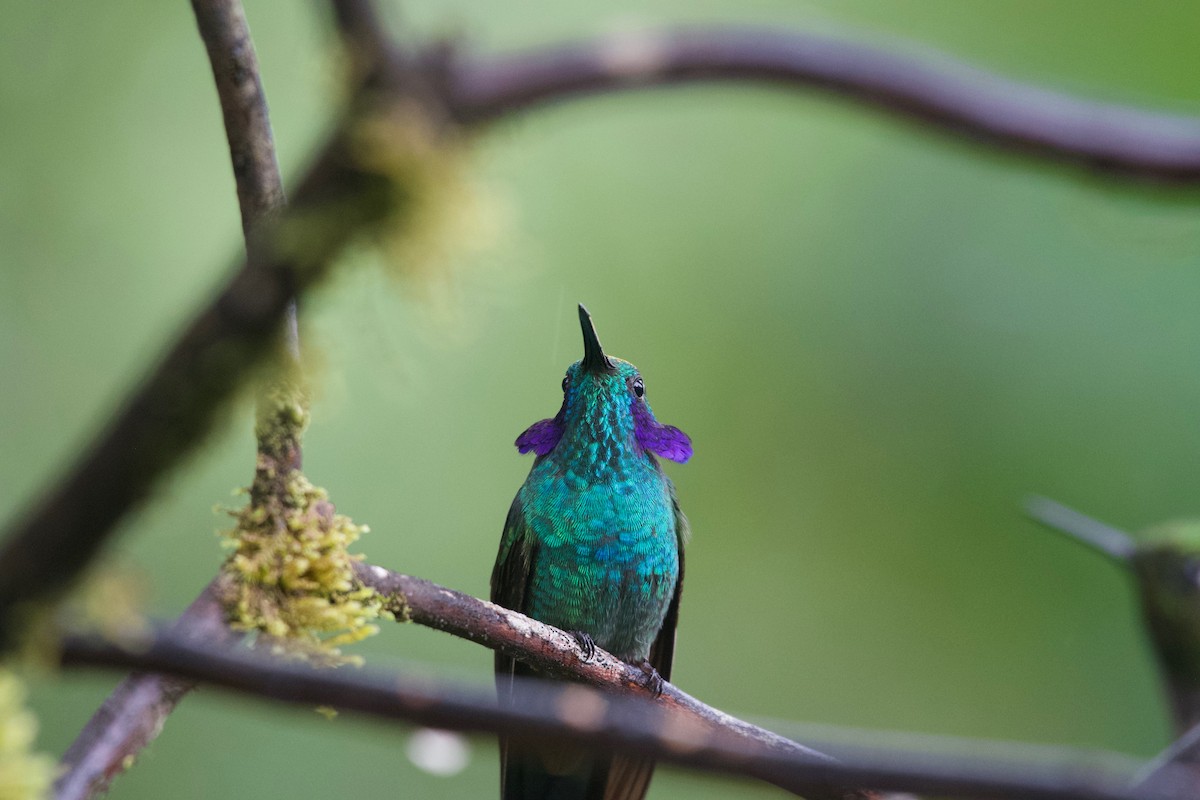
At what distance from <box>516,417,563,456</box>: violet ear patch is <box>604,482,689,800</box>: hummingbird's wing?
0.33 meters

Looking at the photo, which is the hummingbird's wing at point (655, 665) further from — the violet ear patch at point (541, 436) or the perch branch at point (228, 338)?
the perch branch at point (228, 338)

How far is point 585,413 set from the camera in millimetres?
2580

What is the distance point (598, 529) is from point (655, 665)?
60 centimetres

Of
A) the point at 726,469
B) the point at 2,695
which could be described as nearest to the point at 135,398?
the point at 2,695

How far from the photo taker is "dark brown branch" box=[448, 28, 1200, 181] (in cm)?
75

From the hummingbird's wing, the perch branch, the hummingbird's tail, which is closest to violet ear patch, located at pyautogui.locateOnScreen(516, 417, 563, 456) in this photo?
the hummingbird's wing

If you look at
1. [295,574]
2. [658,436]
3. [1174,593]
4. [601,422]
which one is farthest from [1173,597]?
[295,574]

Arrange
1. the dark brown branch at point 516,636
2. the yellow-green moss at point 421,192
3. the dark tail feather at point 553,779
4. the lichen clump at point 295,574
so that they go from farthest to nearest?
the dark tail feather at point 553,779 < the dark brown branch at point 516,636 < the lichen clump at point 295,574 < the yellow-green moss at point 421,192

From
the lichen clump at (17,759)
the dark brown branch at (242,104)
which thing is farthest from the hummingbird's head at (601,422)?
the lichen clump at (17,759)

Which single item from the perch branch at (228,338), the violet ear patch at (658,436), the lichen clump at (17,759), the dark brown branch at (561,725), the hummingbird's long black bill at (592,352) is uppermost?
the hummingbird's long black bill at (592,352)

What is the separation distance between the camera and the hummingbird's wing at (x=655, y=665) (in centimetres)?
254

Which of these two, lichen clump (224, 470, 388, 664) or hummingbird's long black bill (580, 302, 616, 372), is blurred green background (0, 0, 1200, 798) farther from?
lichen clump (224, 470, 388, 664)

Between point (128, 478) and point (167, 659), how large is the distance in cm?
11

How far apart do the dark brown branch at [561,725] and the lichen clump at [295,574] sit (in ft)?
2.31
